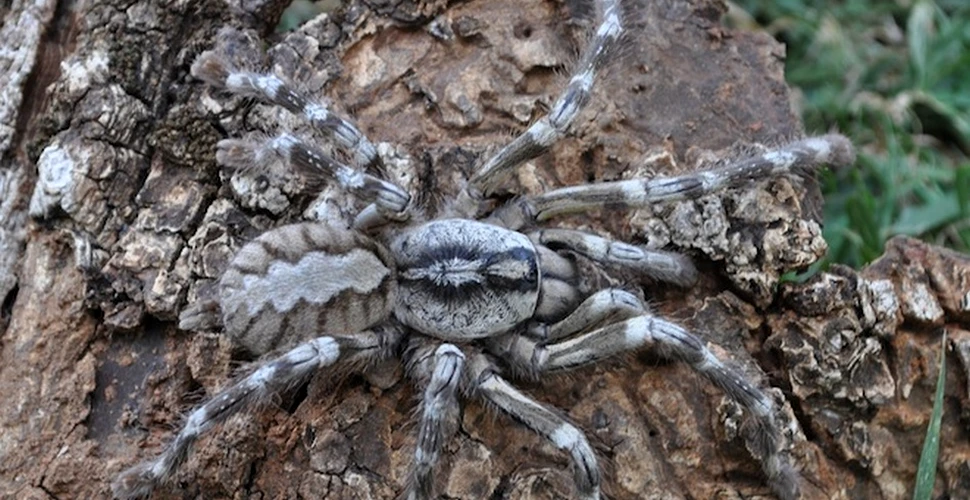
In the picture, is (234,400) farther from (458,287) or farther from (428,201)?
(428,201)

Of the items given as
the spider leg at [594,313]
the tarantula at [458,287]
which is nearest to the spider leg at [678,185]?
the tarantula at [458,287]

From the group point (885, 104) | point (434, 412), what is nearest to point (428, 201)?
point (434, 412)

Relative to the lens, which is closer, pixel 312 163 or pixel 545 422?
pixel 545 422

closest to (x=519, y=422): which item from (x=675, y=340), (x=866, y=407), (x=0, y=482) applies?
(x=675, y=340)

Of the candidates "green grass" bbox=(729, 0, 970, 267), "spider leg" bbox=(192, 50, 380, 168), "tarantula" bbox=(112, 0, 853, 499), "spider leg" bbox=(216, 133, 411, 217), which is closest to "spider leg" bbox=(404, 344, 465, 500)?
"tarantula" bbox=(112, 0, 853, 499)

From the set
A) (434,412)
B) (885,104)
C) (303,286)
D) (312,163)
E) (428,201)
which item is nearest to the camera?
(434,412)

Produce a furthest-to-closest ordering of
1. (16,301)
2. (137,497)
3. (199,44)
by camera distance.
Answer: (199,44), (16,301), (137,497)

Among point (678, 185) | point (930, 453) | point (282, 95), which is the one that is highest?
point (282, 95)

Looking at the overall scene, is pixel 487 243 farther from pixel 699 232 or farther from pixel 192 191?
pixel 192 191
